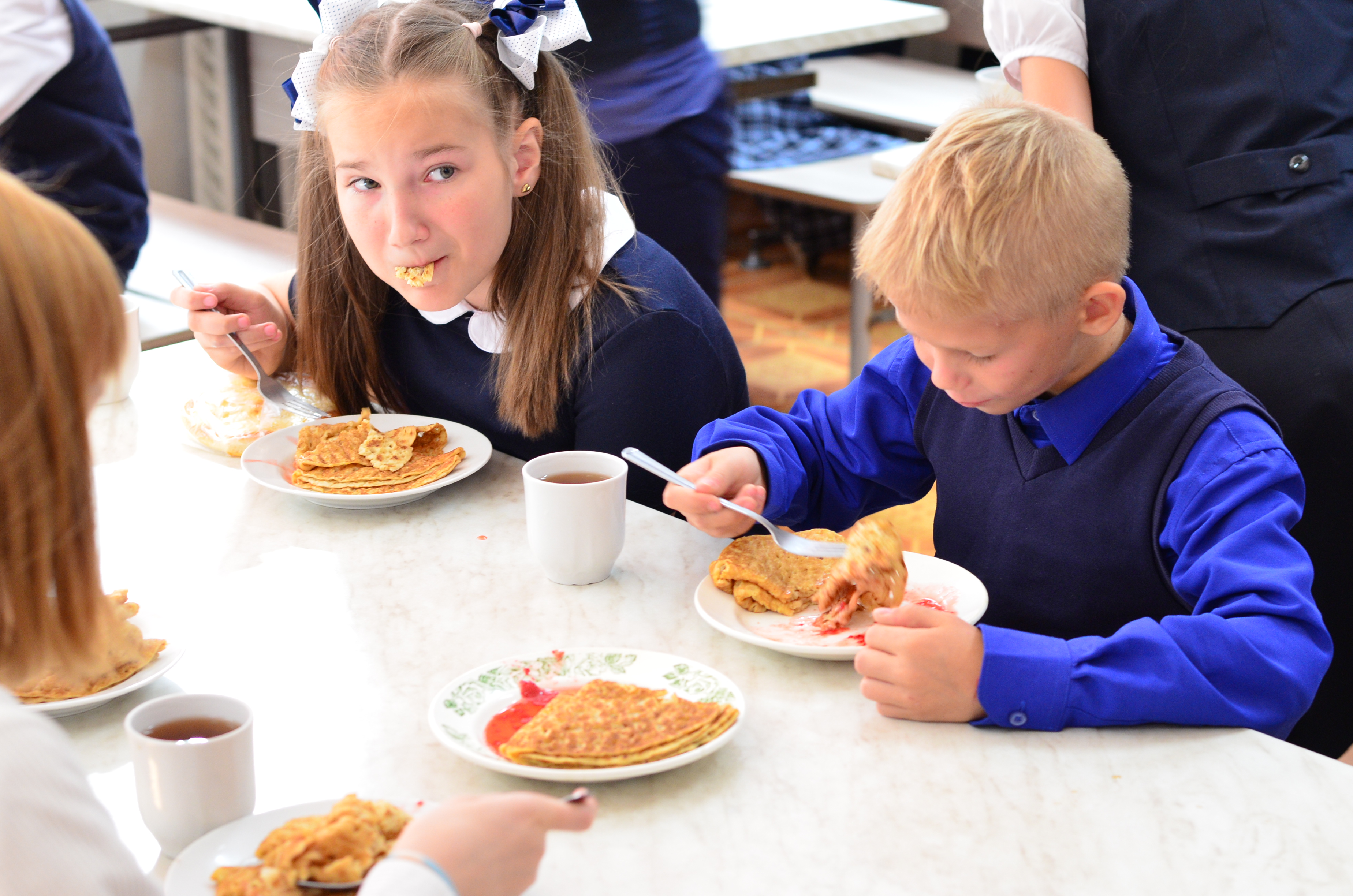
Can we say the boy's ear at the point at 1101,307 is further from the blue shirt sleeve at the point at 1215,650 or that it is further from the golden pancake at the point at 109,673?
the golden pancake at the point at 109,673

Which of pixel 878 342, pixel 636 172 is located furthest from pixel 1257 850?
pixel 878 342

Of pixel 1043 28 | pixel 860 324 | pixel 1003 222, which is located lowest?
pixel 860 324

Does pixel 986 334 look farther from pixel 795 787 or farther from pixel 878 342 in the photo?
pixel 878 342

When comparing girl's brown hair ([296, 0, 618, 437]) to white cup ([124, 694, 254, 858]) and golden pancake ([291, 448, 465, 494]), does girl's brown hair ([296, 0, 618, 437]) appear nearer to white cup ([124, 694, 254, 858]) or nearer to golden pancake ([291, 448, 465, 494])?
golden pancake ([291, 448, 465, 494])

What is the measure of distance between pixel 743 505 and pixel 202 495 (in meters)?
0.56

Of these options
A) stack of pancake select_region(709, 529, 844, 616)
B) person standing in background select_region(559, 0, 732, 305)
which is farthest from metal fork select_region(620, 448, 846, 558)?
person standing in background select_region(559, 0, 732, 305)

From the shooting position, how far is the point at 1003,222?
3.46ft

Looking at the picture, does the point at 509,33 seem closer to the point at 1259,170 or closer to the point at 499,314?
the point at 499,314

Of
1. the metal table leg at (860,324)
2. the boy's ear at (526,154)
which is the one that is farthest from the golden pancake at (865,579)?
the metal table leg at (860,324)

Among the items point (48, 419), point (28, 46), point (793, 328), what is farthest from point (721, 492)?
point (793, 328)

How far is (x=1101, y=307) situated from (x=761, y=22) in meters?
2.36

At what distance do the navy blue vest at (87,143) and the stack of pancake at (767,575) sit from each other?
5.83 feet

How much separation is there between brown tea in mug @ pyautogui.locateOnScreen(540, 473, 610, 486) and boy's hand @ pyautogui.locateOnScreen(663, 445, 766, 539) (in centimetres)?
7

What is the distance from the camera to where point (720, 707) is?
0.88m
